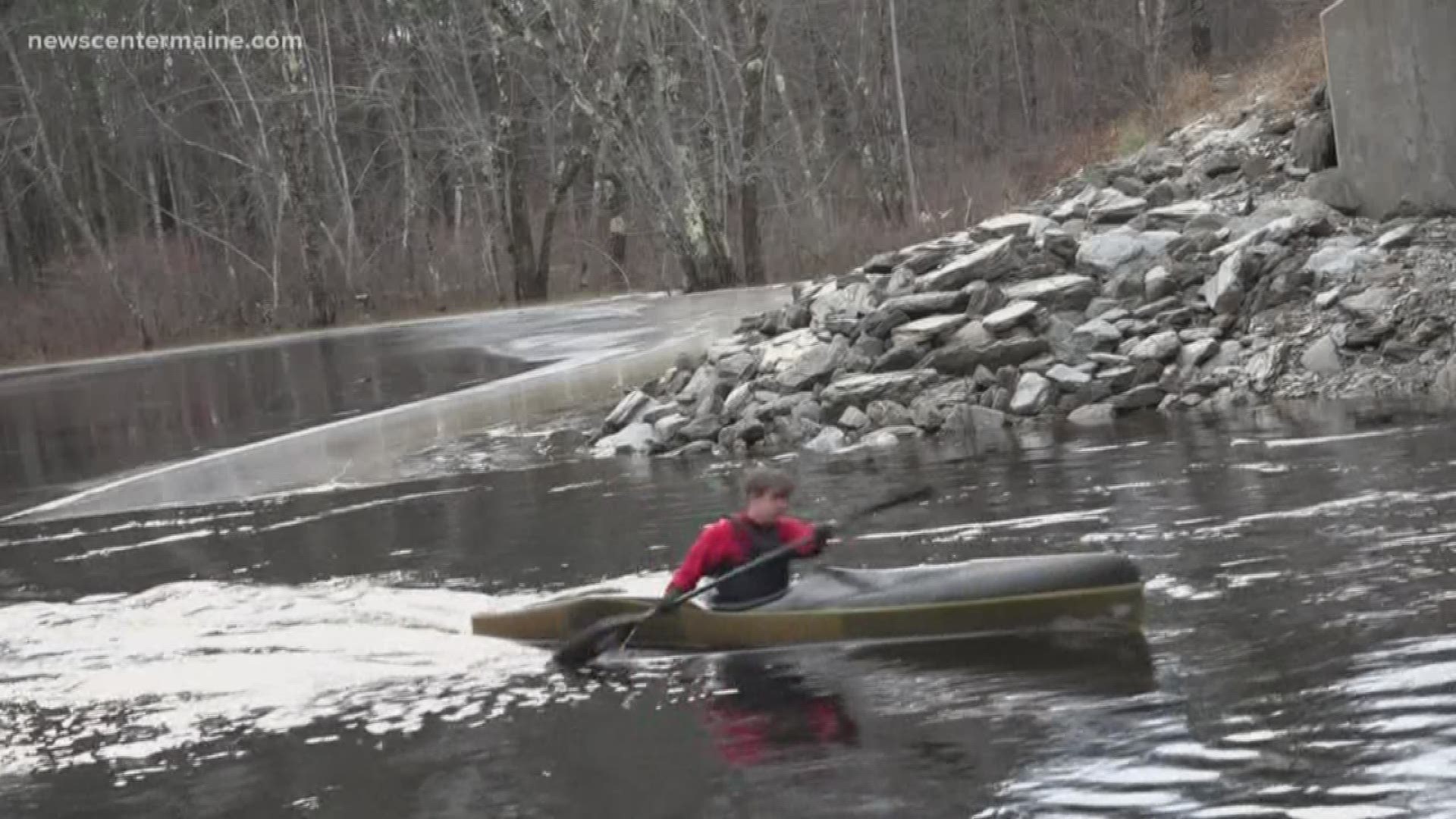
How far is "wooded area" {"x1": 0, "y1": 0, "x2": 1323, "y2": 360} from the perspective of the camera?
38250mm

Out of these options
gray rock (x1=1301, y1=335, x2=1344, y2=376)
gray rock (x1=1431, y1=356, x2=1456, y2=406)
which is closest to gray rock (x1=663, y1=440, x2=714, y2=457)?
gray rock (x1=1301, y1=335, x2=1344, y2=376)

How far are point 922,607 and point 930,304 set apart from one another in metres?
11.2

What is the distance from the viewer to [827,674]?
10.3m

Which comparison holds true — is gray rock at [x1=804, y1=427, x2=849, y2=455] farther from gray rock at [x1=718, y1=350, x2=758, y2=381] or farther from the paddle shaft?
the paddle shaft

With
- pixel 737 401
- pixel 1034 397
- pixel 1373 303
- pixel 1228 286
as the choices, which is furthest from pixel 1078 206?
pixel 1373 303

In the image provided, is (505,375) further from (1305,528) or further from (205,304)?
(205,304)

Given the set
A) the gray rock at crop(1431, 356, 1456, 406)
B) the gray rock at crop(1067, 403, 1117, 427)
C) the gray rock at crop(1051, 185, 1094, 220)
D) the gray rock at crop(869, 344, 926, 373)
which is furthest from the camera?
the gray rock at crop(1051, 185, 1094, 220)

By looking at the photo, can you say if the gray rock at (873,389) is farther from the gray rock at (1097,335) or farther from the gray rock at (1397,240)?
the gray rock at (1397,240)

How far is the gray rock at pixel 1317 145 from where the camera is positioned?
22.8 meters

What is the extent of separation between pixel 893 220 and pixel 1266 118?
59.8 feet

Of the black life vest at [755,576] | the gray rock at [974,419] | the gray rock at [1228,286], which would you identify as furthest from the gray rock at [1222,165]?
the black life vest at [755,576]

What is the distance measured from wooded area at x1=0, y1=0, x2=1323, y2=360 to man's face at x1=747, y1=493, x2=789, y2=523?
81.2ft

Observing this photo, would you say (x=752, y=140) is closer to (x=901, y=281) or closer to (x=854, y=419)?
(x=901, y=281)

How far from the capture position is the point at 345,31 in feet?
177
